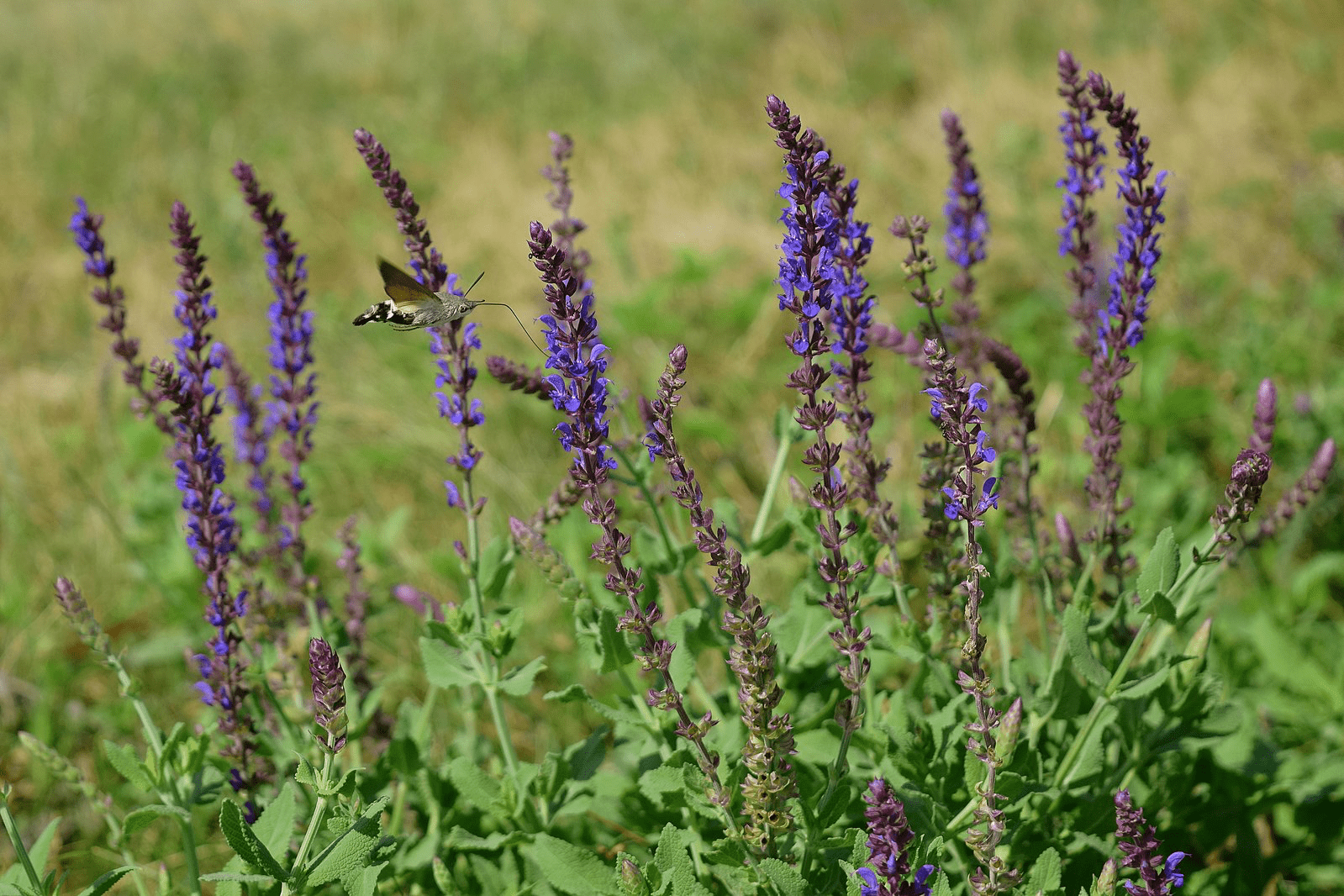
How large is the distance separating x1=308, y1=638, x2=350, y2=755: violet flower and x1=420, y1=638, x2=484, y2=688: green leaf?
49cm

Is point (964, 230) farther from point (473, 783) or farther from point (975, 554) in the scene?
point (473, 783)

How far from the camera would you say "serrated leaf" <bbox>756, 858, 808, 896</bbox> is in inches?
76.1

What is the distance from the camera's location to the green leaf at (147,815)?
2.19 meters

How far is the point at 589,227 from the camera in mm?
8164

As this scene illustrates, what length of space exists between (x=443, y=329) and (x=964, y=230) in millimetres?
1328

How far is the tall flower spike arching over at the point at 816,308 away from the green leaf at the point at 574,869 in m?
0.52

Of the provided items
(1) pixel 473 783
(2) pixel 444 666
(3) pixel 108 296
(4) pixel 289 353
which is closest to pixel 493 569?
(2) pixel 444 666

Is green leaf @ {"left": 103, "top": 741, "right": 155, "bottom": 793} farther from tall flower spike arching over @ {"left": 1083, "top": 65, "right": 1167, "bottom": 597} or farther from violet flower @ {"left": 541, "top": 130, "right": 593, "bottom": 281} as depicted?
tall flower spike arching over @ {"left": 1083, "top": 65, "right": 1167, "bottom": 597}

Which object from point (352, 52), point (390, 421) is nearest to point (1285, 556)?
point (390, 421)

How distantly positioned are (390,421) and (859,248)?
384 centimetres

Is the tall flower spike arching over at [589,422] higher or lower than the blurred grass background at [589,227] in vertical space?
lower

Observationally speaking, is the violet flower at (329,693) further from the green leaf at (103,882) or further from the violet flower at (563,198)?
the violet flower at (563,198)

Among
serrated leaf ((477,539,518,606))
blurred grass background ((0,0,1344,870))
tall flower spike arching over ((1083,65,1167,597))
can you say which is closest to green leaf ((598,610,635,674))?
serrated leaf ((477,539,518,606))

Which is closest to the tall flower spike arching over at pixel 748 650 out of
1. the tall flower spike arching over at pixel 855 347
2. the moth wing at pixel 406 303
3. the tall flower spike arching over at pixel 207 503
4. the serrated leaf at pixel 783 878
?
the serrated leaf at pixel 783 878
